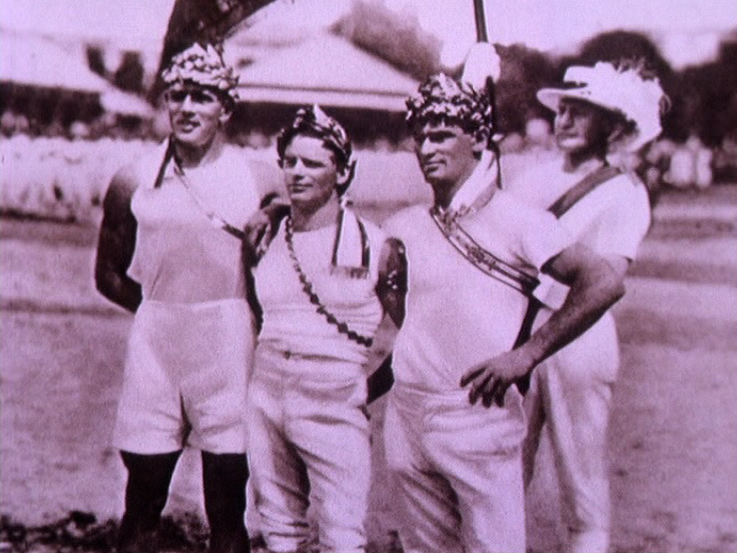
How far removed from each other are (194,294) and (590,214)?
107 cm

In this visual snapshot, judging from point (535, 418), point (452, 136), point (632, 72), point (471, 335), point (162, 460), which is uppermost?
point (632, 72)

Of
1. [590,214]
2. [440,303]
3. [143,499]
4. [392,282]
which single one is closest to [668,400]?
[590,214]

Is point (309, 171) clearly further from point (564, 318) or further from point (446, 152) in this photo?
point (564, 318)

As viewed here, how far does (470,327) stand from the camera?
2.74m

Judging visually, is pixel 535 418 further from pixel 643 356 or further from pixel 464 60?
pixel 464 60

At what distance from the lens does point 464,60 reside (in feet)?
9.36

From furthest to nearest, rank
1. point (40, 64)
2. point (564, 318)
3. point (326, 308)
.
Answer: point (40, 64) → point (326, 308) → point (564, 318)

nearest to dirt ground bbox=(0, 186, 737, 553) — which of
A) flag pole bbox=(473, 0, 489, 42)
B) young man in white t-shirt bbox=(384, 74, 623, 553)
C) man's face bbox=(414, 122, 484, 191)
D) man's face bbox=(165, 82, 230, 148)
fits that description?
young man in white t-shirt bbox=(384, 74, 623, 553)

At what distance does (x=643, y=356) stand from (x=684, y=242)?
32 cm

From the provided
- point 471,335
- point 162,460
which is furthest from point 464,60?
point 162,460

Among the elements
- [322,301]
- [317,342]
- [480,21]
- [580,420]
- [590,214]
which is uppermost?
[480,21]

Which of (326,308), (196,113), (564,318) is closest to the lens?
(564,318)

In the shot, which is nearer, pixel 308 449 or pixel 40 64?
pixel 308 449

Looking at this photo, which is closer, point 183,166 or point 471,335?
point 471,335
